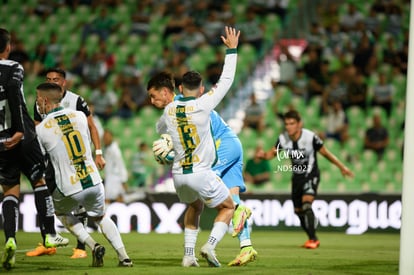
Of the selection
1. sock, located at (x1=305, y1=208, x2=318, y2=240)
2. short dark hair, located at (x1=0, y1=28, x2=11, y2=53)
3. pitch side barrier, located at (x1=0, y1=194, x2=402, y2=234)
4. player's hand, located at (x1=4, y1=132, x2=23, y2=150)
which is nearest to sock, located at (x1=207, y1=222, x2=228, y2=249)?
player's hand, located at (x1=4, y1=132, x2=23, y2=150)

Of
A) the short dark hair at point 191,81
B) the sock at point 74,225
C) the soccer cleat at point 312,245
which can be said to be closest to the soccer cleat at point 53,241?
the sock at point 74,225

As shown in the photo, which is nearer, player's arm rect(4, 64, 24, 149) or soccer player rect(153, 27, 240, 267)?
player's arm rect(4, 64, 24, 149)

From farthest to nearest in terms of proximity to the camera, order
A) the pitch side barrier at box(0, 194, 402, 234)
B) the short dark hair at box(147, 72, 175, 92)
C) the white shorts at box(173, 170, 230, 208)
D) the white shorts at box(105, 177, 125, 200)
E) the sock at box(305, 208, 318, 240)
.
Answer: the white shorts at box(105, 177, 125, 200) < the pitch side barrier at box(0, 194, 402, 234) < the sock at box(305, 208, 318, 240) < the short dark hair at box(147, 72, 175, 92) < the white shorts at box(173, 170, 230, 208)

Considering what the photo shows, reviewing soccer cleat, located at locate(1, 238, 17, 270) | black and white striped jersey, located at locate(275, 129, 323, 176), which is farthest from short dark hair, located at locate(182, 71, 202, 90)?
black and white striped jersey, located at locate(275, 129, 323, 176)

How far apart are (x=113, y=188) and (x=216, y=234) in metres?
9.16

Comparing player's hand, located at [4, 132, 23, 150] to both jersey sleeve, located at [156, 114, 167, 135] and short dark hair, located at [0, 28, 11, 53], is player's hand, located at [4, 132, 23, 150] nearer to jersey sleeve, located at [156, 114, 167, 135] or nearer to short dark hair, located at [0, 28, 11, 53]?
short dark hair, located at [0, 28, 11, 53]

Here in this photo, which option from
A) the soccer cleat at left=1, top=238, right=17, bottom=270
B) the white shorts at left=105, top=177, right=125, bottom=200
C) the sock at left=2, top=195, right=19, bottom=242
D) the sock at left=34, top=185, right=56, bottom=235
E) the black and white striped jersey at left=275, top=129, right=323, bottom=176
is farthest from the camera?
the white shorts at left=105, top=177, right=125, bottom=200

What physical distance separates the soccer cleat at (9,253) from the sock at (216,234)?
1.82 meters

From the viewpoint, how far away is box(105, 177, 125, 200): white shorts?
55.4 feet

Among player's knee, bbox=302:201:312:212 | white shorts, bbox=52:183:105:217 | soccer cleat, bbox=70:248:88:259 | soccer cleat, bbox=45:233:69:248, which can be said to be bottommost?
soccer cleat, bbox=70:248:88:259

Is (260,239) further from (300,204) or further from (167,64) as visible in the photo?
(167,64)

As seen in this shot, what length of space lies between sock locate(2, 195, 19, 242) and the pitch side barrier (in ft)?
26.5

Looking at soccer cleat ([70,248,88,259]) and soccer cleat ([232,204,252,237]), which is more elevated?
soccer cleat ([232,204,252,237])

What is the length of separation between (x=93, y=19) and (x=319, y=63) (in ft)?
19.6
